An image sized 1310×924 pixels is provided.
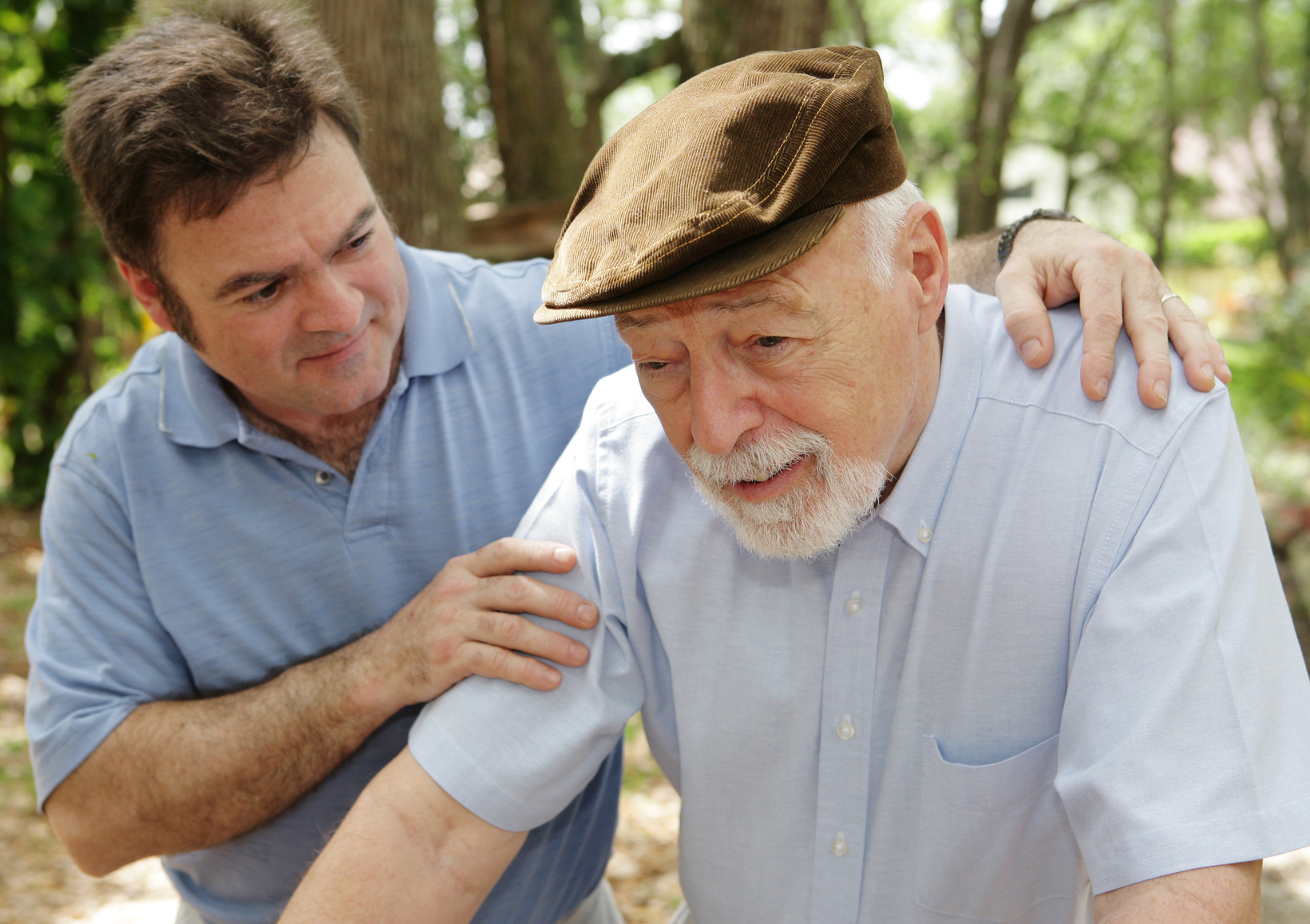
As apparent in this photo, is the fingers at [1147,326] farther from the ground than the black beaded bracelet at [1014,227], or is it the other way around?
the fingers at [1147,326]

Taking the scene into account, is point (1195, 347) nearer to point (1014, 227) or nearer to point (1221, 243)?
point (1014, 227)

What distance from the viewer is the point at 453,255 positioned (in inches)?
102

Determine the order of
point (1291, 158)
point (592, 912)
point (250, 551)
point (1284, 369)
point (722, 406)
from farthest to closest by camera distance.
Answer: point (1291, 158)
point (1284, 369)
point (592, 912)
point (250, 551)
point (722, 406)

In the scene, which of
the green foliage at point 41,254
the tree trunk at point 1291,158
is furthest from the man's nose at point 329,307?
the tree trunk at point 1291,158

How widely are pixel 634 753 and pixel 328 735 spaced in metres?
3.18

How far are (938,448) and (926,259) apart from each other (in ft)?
1.01

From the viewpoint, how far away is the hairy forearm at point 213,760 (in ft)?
6.82

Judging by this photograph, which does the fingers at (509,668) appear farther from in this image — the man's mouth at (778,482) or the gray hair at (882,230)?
the gray hair at (882,230)

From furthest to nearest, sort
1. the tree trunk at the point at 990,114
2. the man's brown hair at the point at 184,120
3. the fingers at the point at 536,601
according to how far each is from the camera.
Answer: the tree trunk at the point at 990,114, the man's brown hair at the point at 184,120, the fingers at the point at 536,601

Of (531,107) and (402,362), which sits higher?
(402,362)

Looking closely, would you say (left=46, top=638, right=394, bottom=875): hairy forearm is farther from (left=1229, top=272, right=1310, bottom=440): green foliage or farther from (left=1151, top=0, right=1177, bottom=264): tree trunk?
(left=1151, top=0, right=1177, bottom=264): tree trunk

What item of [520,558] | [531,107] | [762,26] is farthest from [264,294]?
[531,107]

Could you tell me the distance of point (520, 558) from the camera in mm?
1863

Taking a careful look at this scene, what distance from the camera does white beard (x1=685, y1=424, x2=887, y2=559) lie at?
1604 millimetres
